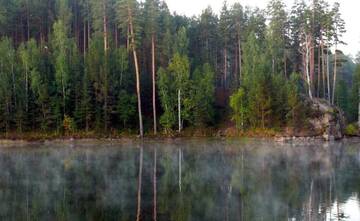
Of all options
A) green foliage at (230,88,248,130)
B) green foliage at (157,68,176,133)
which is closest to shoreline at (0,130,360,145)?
green foliage at (230,88,248,130)

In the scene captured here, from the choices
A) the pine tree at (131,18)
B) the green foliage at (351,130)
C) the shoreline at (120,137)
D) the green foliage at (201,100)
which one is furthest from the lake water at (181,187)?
the green foliage at (351,130)

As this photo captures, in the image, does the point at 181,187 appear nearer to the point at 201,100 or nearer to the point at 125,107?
the point at 125,107

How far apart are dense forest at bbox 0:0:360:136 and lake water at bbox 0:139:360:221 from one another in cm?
2057

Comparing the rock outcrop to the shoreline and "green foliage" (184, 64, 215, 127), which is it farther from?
"green foliage" (184, 64, 215, 127)

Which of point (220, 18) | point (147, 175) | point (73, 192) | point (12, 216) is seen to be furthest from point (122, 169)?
point (220, 18)

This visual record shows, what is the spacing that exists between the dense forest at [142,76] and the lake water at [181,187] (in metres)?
20.6

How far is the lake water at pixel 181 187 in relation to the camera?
1552cm

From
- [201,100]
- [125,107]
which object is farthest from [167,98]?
[125,107]

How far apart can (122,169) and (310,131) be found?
104ft

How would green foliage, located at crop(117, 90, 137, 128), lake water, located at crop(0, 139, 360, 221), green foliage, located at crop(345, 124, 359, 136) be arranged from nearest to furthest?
lake water, located at crop(0, 139, 360, 221)
green foliage, located at crop(345, 124, 359, 136)
green foliage, located at crop(117, 90, 137, 128)

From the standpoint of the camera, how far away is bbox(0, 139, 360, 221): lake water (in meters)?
15.5

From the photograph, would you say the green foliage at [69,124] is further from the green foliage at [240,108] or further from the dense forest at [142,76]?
the green foliage at [240,108]

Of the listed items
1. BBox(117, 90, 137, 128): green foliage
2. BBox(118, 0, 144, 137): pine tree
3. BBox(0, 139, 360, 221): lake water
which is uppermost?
BBox(118, 0, 144, 137): pine tree

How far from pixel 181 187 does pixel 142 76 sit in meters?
41.7
